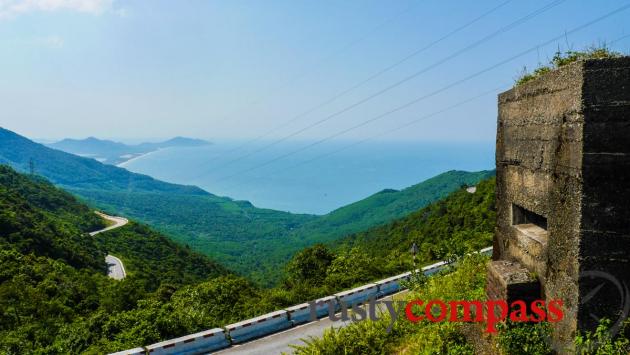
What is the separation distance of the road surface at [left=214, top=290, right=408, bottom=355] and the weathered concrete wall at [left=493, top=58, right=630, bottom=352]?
496 centimetres

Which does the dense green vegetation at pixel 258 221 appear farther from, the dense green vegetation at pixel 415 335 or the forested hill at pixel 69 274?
the dense green vegetation at pixel 415 335

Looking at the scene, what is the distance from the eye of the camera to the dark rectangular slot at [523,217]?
7.24m

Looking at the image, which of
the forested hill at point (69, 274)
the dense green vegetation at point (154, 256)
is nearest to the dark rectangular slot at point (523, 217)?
the forested hill at point (69, 274)

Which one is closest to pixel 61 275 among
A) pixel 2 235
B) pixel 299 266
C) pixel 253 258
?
pixel 2 235

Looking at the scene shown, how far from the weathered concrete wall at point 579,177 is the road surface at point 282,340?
4.96 m

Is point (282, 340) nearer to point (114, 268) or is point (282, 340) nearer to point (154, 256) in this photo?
point (114, 268)

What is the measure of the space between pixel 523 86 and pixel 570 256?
283 centimetres

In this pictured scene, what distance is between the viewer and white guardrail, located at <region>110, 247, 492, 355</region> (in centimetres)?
1044

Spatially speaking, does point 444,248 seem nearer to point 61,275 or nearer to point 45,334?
point 45,334

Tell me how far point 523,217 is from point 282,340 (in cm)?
678

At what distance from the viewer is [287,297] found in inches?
577

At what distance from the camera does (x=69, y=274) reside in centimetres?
3544

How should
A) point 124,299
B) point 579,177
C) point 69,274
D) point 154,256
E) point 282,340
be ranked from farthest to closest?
point 154,256, point 69,274, point 124,299, point 282,340, point 579,177

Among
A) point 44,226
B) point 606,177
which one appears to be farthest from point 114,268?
point 606,177
